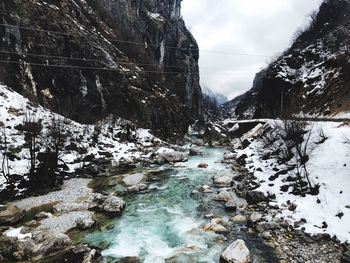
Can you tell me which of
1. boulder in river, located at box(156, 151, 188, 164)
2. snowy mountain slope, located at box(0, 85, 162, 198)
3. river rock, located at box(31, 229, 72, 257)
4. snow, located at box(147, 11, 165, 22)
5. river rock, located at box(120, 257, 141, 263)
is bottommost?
river rock, located at box(120, 257, 141, 263)

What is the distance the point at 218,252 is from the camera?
16.6 meters

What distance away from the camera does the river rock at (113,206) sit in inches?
893

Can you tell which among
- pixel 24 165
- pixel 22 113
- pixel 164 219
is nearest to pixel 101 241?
pixel 164 219

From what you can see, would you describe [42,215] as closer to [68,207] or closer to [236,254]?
[68,207]

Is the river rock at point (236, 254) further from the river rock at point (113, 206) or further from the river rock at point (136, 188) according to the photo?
the river rock at point (136, 188)

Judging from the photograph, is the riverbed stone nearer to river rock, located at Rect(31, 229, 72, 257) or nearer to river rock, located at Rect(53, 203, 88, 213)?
river rock, located at Rect(53, 203, 88, 213)

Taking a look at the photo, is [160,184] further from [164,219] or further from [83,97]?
[83,97]

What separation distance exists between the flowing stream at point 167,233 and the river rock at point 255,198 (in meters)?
2.54

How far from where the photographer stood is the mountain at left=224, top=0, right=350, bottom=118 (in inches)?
1838

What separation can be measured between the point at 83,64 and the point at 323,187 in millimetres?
45611

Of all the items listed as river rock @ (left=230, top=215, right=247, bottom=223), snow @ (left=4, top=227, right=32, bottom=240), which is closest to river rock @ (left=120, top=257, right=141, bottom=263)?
snow @ (left=4, top=227, right=32, bottom=240)

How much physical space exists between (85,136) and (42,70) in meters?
14.0

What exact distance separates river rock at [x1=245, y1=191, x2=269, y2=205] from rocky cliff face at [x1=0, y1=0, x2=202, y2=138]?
33.3m

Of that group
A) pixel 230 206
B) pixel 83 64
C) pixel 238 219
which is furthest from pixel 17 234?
pixel 83 64
